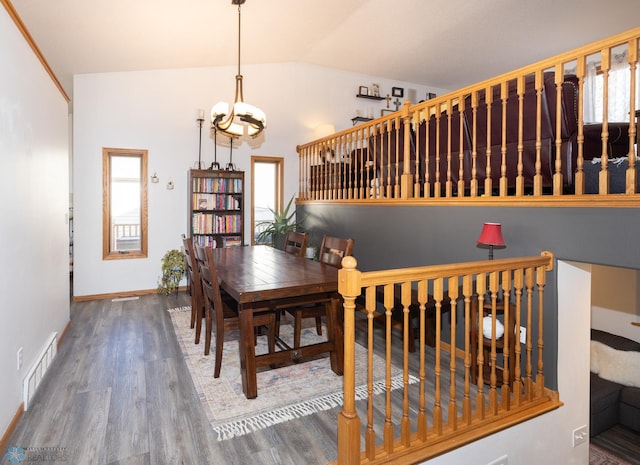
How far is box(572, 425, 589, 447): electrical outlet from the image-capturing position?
97.2 inches

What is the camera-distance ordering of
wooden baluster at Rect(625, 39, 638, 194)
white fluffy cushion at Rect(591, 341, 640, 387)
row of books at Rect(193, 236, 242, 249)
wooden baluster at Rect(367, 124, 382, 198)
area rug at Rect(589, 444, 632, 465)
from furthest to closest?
row of books at Rect(193, 236, 242, 249) → wooden baluster at Rect(367, 124, 382, 198) → white fluffy cushion at Rect(591, 341, 640, 387) → area rug at Rect(589, 444, 632, 465) → wooden baluster at Rect(625, 39, 638, 194)

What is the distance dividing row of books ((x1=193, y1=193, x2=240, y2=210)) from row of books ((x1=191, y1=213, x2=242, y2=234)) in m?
0.12

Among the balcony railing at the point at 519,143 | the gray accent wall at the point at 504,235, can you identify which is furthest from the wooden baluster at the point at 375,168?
the gray accent wall at the point at 504,235

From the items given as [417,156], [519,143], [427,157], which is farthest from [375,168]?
[519,143]

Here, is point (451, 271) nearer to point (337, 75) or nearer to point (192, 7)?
point (192, 7)

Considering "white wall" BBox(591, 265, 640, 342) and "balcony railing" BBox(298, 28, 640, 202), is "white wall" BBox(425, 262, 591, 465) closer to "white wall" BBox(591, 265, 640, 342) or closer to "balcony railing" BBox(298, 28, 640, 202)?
"balcony railing" BBox(298, 28, 640, 202)

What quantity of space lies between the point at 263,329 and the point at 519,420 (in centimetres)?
250

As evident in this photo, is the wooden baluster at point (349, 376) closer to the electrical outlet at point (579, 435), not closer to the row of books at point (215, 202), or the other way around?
the electrical outlet at point (579, 435)

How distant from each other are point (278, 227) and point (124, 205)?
88.2 inches

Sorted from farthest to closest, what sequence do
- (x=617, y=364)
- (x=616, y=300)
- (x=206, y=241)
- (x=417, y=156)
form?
1. (x=206, y=241)
2. (x=616, y=300)
3. (x=617, y=364)
4. (x=417, y=156)

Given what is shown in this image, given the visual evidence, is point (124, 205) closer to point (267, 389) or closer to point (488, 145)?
point (267, 389)

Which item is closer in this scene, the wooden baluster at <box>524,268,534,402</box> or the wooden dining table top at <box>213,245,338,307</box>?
the wooden baluster at <box>524,268,534,402</box>

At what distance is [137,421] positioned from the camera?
2.27 m

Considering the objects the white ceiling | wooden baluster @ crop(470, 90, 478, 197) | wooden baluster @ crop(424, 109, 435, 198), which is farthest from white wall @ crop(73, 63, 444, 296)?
wooden baluster @ crop(470, 90, 478, 197)
